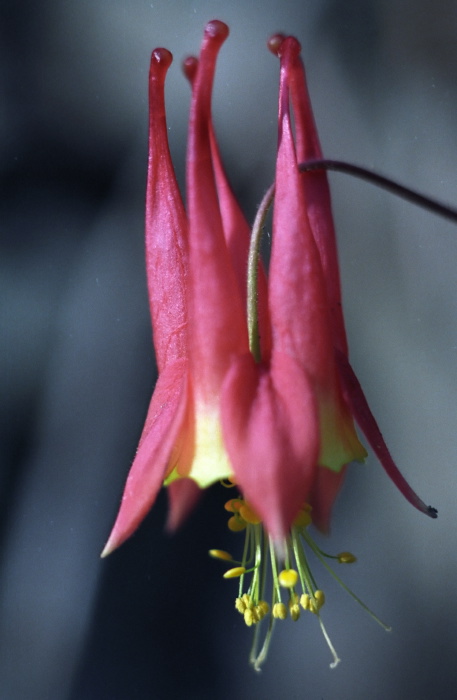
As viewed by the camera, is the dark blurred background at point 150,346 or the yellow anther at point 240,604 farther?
the dark blurred background at point 150,346

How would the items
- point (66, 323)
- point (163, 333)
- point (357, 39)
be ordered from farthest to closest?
1. point (66, 323)
2. point (357, 39)
3. point (163, 333)

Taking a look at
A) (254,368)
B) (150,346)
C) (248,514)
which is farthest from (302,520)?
(150,346)

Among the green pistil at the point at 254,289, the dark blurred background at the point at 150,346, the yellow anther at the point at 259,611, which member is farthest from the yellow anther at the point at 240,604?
the dark blurred background at the point at 150,346

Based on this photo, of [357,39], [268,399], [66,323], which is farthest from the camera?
[66,323]

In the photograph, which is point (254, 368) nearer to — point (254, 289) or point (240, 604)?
point (254, 289)

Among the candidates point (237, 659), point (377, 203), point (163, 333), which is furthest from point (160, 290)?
point (237, 659)

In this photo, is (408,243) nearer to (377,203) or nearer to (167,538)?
(377,203)

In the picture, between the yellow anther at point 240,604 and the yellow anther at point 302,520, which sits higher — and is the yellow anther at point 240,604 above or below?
below

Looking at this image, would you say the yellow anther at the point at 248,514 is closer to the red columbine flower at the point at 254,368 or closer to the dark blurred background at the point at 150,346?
the red columbine flower at the point at 254,368

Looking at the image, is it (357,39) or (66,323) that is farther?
(66,323)
